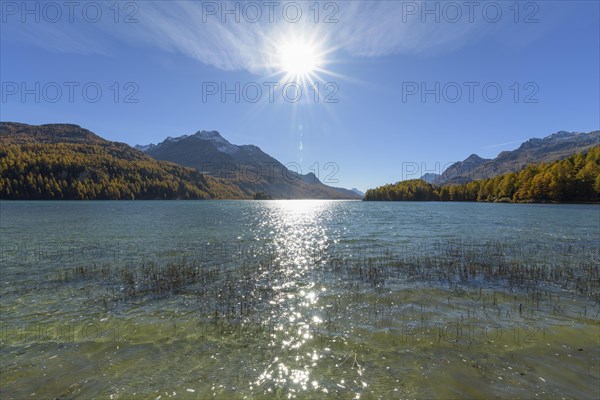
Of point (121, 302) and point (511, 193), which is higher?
point (511, 193)

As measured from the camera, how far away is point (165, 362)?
10656 millimetres

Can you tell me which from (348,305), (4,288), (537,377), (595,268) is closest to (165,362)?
(348,305)

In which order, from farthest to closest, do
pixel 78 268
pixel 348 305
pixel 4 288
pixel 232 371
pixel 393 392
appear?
pixel 78 268 → pixel 4 288 → pixel 348 305 → pixel 232 371 → pixel 393 392

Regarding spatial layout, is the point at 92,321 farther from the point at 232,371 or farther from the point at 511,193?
the point at 511,193

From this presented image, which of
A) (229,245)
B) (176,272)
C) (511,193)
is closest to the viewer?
(176,272)

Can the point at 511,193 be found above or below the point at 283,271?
above

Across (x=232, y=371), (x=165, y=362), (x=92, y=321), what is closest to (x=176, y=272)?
(x=92, y=321)

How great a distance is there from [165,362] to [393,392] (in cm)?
799

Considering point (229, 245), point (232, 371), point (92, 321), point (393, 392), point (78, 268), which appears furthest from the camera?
point (229, 245)

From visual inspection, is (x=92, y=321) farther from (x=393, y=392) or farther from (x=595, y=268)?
(x=595, y=268)

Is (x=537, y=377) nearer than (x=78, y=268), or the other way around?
(x=537, y=377)

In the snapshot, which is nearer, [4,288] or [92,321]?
[92,321]

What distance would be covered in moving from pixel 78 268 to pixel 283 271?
17.1 meters

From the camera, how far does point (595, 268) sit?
23.9 metres
